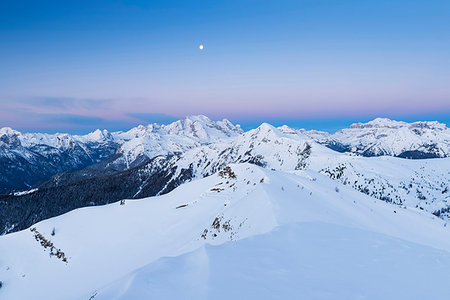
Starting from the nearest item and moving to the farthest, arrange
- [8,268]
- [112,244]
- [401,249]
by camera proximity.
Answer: [401,249] → [112,244] → [8,268]

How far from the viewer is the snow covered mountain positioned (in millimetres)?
6227

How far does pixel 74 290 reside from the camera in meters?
13.1

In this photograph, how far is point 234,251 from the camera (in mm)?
8719

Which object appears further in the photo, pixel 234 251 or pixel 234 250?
pixel 234 250

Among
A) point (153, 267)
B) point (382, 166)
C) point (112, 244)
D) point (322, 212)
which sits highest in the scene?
point (153, 267)

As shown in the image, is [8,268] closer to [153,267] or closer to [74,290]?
[74,290]

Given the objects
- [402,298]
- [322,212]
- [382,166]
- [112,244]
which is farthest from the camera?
[382,166]

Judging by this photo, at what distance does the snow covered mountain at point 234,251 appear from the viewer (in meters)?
6.23

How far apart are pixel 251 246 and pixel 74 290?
11696mm

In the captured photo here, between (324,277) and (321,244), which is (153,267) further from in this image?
(321,244)

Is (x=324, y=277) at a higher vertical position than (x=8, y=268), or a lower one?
higher

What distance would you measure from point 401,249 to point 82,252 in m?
22.0

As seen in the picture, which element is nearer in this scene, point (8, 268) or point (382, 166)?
point (8, 268)

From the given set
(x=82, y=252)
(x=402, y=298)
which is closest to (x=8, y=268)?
(x=82, y=252)
